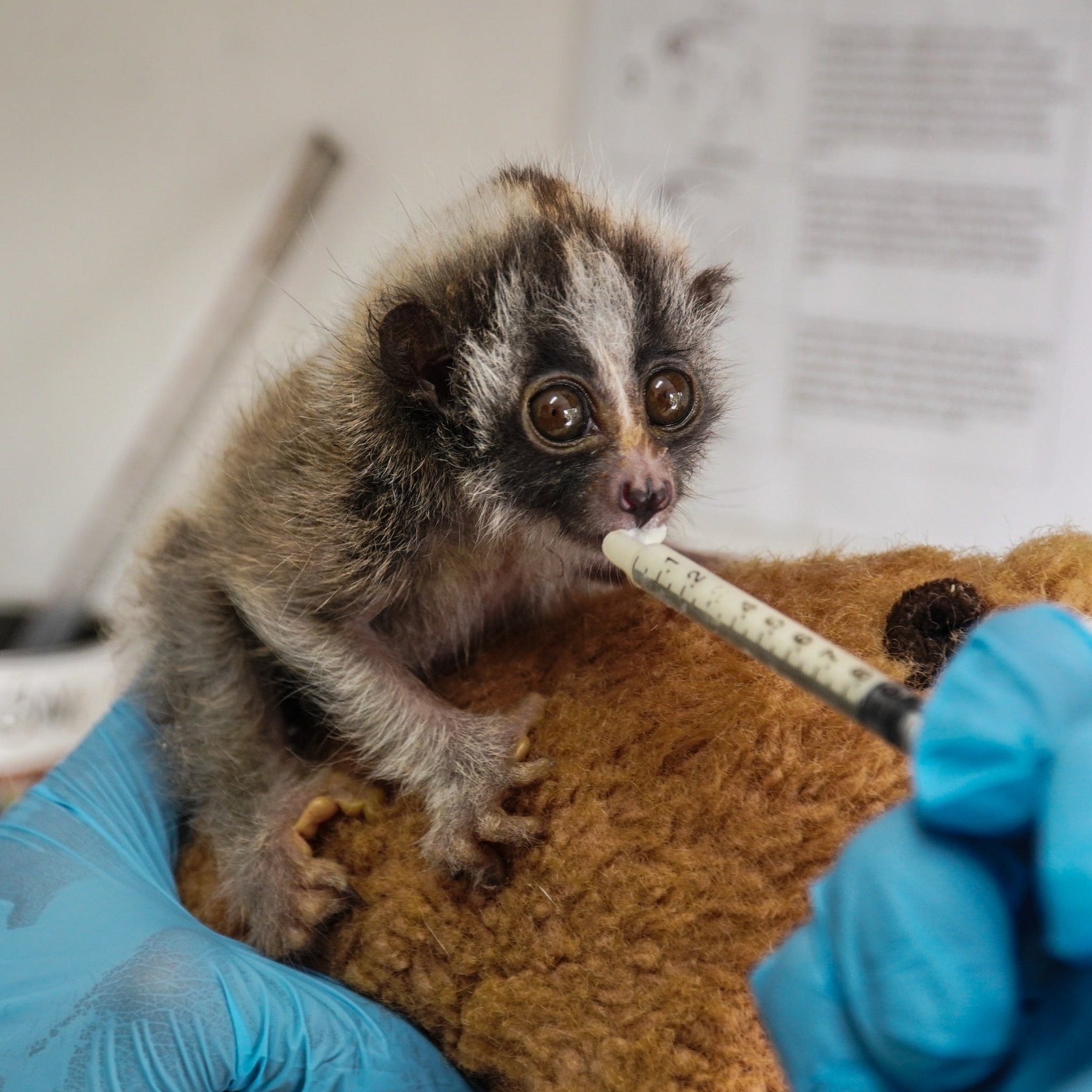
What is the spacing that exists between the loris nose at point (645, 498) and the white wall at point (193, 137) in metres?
2.19

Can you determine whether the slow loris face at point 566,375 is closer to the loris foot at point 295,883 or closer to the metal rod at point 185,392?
the loris foot at point 295,883

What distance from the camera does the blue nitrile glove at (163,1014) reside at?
1.18m

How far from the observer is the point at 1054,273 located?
2.78 meters

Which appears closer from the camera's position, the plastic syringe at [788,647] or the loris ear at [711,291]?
the plastic syringe at [788,647]

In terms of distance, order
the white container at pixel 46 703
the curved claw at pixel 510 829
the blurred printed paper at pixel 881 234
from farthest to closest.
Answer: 1. the white container at pixel 46 703
2. the blurred printed paper at pixel 881 234
3. the curved claw at pixel 510 829

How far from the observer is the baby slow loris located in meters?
1.27

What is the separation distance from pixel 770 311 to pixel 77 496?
8.66 ft

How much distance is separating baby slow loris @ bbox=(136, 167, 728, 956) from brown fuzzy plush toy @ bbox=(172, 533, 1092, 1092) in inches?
2.9

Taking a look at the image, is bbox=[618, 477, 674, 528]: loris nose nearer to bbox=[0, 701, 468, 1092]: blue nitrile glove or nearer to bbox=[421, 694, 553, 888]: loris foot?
bbox=[421, 694, 553, 888]: loris foot

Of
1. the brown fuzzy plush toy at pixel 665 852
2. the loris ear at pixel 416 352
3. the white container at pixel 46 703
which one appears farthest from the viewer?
the white container at pixel 46 703

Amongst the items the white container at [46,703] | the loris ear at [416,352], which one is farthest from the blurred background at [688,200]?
the loris ear at [416,352]

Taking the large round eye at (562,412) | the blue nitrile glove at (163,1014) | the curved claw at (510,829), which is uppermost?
the large round eye at (562,412)

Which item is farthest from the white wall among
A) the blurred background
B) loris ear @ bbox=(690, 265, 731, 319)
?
loris ear @ bbox=(690, 265, 731, 319)

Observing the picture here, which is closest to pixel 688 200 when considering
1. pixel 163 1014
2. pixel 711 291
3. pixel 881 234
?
pixel 881 234
